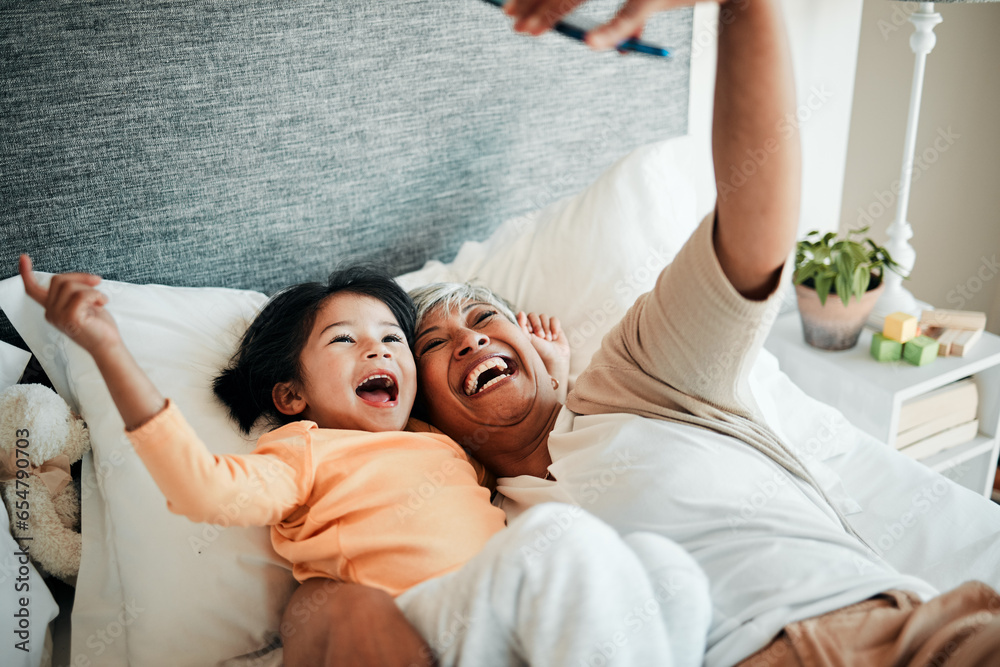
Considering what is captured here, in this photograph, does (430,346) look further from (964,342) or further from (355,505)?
(964,342)

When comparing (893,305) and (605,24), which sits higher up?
(605,24)

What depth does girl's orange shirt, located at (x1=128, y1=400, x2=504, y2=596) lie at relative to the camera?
3.01ft

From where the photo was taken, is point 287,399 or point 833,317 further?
point 833,317

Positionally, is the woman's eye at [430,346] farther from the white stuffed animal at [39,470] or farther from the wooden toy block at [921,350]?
the wooden toy block at [921,350]

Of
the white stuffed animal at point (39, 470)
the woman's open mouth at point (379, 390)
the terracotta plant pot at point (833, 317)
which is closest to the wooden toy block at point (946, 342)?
the terracotta plant pot at point (833, 317)

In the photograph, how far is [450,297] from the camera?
4.08ft

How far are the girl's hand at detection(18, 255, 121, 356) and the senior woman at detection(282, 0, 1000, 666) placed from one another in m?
0.41

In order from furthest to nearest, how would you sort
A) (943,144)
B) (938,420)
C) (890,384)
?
(943,144), (938,420), (890,384)

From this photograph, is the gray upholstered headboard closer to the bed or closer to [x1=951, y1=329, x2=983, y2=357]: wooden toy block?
the bed

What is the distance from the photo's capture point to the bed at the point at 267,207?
1020 millimetres

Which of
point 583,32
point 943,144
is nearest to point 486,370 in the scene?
point 583,32

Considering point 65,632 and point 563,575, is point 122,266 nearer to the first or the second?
point 65,632

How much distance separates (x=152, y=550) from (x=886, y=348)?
1.58 metres

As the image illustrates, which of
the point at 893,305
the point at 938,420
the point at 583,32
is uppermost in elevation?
the point at 583,32
